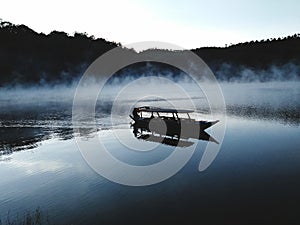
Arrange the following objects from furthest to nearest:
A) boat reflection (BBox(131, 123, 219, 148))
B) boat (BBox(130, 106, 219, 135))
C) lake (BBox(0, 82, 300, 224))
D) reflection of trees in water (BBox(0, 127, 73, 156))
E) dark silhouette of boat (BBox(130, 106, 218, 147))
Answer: boat (BBox(130, 106, 219, 135)) < dark silhouette of boat (BBox(130, 106, 218, 147)) < reflection of trees in water (BBox(0, 127, 73, 156)) < boat reflection (BBox(131, 123, 219, 148)) < lake (BBox(0, 82, 300, 224))

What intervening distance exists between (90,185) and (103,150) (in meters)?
11.3

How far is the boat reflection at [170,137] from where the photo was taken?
35.5 m

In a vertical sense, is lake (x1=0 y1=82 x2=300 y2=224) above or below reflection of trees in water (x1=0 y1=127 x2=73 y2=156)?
below

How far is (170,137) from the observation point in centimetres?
3906

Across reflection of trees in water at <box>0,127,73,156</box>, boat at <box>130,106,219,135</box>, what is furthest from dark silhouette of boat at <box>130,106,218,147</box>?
reflection of trees in water at <box>0,127,73,156</box>

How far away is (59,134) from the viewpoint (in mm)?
44781

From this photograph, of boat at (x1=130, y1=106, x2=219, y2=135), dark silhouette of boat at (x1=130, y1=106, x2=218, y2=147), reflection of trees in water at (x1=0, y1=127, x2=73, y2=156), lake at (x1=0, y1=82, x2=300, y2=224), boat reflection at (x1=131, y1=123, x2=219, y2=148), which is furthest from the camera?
boat at (x1=130, y1=106, x2=219, y2=135)

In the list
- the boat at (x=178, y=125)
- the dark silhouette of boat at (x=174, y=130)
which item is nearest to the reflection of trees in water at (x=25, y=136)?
the dark silhouette of boat at (x=174, y=130)

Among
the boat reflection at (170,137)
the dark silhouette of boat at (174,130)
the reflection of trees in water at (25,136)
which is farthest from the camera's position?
the dark silhouette of boat at (174,130)

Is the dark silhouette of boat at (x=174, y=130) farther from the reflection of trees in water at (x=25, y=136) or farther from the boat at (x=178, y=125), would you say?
the reflection of trees in water at (x=25, y=136)

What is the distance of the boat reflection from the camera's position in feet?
116

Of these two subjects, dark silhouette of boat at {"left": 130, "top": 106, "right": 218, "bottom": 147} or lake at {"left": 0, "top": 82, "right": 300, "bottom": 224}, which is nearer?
lake at {"left": 0, "top": 82, "right": 300, "bottom": 224}

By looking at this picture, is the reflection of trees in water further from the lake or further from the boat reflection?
the boat reflection

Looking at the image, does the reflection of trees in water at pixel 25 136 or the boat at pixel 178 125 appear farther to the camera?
the boat at pixel 178 125
